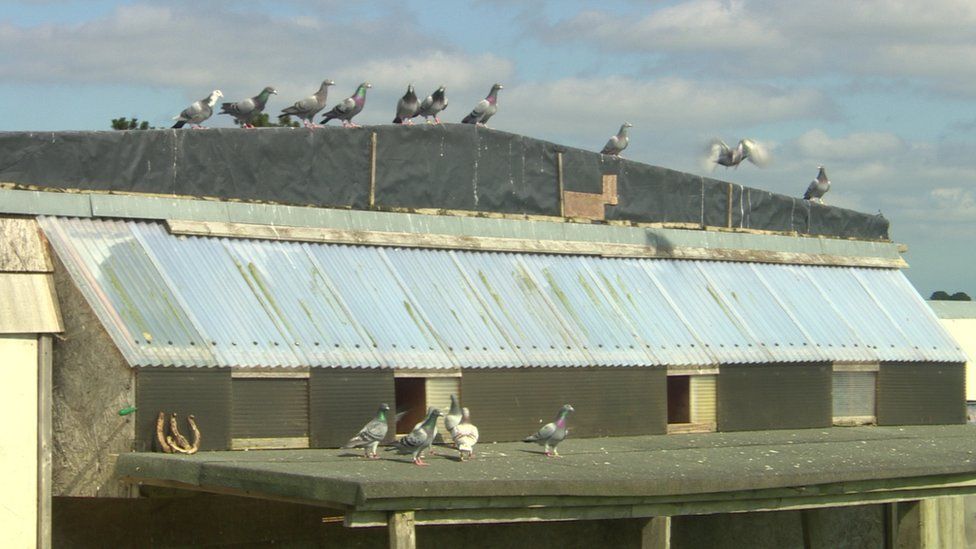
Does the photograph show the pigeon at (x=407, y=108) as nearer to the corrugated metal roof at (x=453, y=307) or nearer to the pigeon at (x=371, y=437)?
the corrugated metal roof at (x=453, y=307)

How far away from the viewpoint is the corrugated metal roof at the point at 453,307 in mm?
19375

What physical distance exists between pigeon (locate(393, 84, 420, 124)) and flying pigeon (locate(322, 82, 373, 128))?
0.71 metres

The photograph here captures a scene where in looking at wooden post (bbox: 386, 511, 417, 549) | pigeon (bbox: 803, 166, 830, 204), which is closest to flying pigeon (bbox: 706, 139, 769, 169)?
pigeon (bbox: 803, 166, 830, 204)

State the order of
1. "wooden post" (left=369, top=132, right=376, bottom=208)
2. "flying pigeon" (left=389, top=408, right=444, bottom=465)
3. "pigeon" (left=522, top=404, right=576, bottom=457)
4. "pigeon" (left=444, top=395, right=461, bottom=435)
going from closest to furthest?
"flying pigeon" (left=389, top=408, right=444, bottom=465) < "pigeon" (left=522, top=404, right=576, bottom=457) < "pigeon" (left=444, top=395, right=461, bottom=435) < "wooden post" (left=369, top=132, right=376, bottom=208)

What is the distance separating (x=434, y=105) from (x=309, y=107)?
1942 mm

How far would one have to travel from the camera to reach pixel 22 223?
63.0 feet

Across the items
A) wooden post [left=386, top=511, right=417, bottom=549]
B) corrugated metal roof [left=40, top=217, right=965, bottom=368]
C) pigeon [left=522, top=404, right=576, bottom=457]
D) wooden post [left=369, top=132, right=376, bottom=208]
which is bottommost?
wooden post [left=386, top=511, right=417, bottom=549]

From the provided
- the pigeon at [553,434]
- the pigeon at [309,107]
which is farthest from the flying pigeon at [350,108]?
the pigeon at [553,434]

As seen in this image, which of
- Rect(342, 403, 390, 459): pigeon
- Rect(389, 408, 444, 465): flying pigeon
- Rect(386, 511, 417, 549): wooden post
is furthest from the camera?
Rect(342, 403, 390, 459): pigeon

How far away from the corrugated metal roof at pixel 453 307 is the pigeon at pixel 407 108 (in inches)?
98.0

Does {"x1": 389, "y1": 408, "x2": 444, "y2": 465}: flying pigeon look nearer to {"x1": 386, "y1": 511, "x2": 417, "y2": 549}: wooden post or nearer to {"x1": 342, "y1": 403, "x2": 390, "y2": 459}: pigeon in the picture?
{"x1": 342, "y1": 403, "x2": 390, "y2": 459}: pigeon

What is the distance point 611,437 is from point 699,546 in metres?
2.10

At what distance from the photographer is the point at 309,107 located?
23766 millimetres

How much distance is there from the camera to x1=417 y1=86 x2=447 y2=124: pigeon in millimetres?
24297
